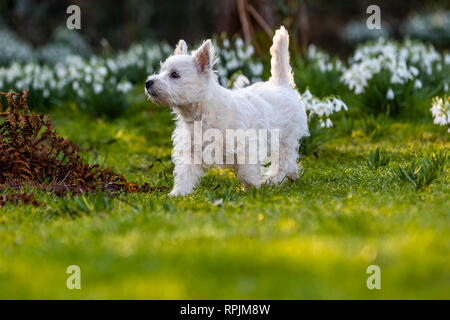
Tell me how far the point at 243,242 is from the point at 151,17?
27716mm

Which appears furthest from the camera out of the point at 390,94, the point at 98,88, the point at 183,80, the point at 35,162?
the point at 98,88

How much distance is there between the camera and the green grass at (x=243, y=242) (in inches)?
107

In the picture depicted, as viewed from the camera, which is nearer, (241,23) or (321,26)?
(241,23)

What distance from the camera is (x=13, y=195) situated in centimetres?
479

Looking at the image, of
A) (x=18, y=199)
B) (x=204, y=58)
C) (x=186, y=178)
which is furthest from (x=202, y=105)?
(x=18, y=199)

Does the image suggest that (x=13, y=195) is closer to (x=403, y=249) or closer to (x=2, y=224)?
(x=2, y=224)

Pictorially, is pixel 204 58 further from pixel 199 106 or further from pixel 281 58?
pixel 281 58

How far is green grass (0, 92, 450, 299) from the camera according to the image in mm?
2719

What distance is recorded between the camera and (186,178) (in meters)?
5.12

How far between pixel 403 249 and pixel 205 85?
8.11 ft

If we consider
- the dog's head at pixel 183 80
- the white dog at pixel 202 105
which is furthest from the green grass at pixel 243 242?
the dog's head at pixel 183 80

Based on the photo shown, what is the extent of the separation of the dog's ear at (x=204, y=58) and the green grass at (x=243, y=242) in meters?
1.06
